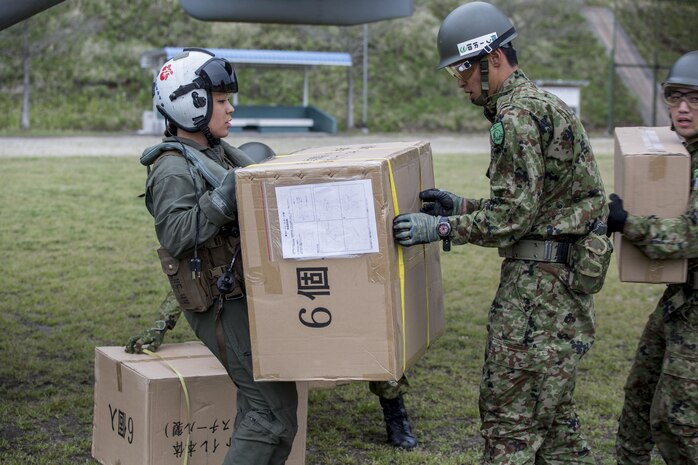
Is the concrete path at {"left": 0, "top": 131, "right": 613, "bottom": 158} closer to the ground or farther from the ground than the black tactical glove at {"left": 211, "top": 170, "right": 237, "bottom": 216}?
closer to the ground

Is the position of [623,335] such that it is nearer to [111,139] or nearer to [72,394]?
[72,394]

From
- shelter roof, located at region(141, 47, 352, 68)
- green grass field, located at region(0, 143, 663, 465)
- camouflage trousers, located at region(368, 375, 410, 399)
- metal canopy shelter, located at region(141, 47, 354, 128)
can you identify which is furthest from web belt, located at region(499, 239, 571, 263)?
shelter roof, located at region(141, 47, 352, 68)

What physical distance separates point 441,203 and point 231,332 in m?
1.07

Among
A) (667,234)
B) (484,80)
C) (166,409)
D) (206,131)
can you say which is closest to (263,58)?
(166,409)

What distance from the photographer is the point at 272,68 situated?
2986 cm

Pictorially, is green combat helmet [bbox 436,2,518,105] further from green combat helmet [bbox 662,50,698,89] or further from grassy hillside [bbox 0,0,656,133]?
grassy hillside [bbox 0,0,656,133]

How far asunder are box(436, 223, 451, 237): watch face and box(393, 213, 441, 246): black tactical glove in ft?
0.26

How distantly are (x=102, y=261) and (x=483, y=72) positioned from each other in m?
8.13

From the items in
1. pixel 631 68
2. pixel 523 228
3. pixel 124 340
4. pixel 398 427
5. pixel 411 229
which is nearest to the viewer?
pixel 411 229

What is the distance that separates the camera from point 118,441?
4703 mm

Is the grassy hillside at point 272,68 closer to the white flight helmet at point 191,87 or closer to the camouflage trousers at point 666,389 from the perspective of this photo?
the white flight helmet at point 191,87

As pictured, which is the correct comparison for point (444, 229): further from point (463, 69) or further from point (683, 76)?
point (683, 76)

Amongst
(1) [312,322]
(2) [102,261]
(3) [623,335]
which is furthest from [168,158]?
(2) [102,261]

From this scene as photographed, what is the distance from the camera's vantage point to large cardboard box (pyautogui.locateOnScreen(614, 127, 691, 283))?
4066 mm
